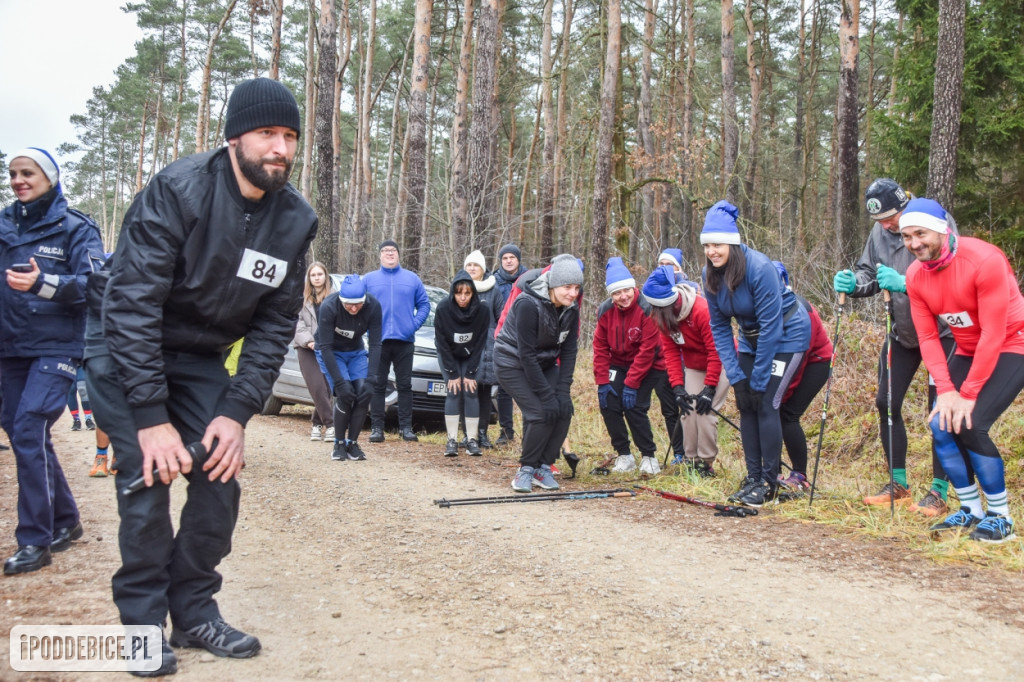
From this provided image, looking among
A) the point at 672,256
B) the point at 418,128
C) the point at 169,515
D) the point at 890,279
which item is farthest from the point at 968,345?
the point at 418,128

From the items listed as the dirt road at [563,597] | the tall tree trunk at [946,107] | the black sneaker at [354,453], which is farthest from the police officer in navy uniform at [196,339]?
the tall tree trunk at [946,107]

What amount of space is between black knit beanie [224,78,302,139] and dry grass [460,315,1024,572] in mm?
4332

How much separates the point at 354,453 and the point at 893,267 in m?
5.48

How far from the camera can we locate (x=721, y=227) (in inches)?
237

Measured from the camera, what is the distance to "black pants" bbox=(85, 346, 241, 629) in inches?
125

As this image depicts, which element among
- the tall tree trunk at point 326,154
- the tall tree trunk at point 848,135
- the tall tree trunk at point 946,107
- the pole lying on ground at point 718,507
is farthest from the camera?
the tall tree trunk at point 326,154

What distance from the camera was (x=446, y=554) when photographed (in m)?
5.01

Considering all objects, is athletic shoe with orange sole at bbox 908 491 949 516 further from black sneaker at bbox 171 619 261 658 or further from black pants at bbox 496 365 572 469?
black sneaker at bbox 171 619 261 658

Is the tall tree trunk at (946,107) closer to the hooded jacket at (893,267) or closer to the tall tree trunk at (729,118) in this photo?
the hooded jacket at (893,267)

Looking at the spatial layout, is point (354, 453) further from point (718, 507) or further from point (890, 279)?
point (890, 279)

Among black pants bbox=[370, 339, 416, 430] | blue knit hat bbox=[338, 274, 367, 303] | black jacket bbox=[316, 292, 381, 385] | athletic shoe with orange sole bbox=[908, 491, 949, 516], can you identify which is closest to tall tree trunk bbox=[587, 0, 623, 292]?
black pants bbox=[370, 339, 416, 430]

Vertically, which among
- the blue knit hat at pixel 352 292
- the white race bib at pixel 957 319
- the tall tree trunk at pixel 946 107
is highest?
the tall tree trunk at pixel 946 107

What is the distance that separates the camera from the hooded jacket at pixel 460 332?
9.34 m

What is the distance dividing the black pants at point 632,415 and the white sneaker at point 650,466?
66 mm
